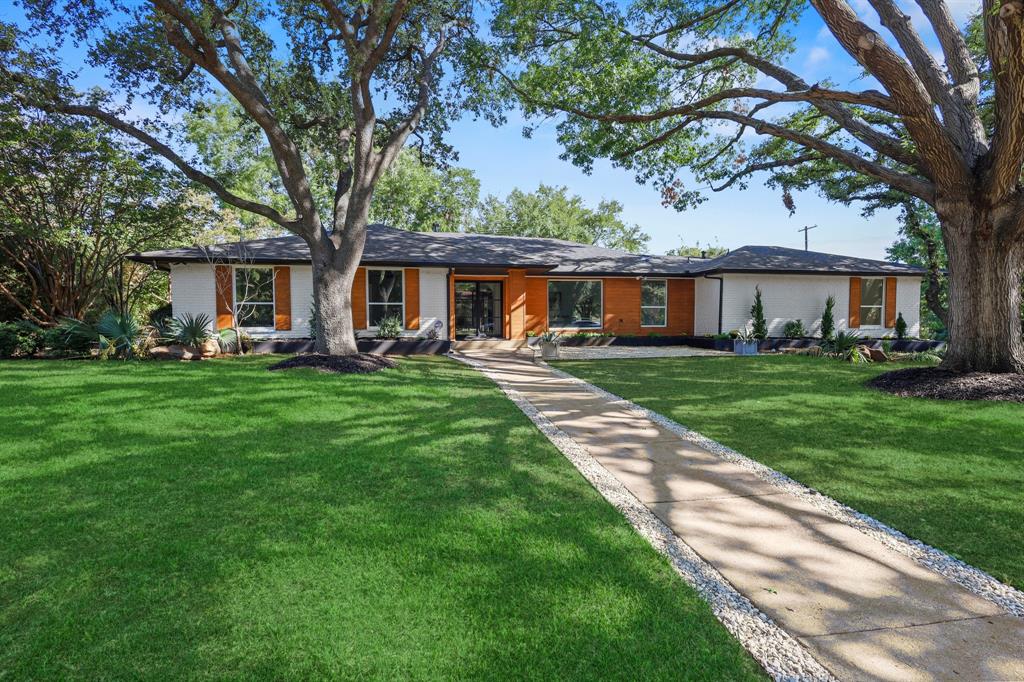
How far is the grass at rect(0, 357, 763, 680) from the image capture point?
2.13m

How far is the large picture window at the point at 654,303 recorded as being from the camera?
63.2ft

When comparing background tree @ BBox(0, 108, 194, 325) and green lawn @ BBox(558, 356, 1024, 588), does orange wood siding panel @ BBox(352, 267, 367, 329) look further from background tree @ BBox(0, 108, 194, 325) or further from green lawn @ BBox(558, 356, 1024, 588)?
green lawn @ BBox(558, 356, 1024, 588)

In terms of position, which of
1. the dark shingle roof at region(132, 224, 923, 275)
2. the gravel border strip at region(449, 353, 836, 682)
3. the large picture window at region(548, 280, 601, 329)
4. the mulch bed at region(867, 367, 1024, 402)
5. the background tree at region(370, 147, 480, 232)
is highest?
the background tree at region(370, 147, 480, 232)

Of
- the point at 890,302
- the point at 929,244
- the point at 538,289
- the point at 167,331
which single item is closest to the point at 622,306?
the point at 538,289

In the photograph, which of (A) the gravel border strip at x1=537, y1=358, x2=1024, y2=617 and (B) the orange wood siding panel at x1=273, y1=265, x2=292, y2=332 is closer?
(A) the gravel border strip at x1=537, y1=358, x2=1024, y2=617

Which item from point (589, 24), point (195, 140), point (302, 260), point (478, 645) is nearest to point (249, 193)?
point (195, 140)

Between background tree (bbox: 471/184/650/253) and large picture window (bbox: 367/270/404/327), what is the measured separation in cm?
2452

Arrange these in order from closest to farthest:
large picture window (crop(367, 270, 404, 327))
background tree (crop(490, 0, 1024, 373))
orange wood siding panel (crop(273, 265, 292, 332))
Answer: background tree (crop(490, 0, 1024, 373))
orange wood siding panel (crop(273, 265, 292, 332))
large picture window (crop(367, 270, 404, 327))

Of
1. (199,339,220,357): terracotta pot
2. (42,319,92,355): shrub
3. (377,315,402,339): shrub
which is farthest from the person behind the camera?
(377,315,402,339): shrub

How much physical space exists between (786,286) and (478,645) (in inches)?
752

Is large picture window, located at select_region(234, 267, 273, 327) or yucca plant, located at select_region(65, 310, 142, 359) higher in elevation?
large picture window, located at select_region(234, 267, 273, 327)

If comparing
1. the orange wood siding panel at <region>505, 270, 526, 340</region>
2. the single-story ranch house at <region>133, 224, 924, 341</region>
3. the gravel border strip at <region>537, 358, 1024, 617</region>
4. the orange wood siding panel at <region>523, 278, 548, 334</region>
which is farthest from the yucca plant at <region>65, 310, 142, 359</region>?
the gravel border strip at <region>537, 358, 1024, 617</region>

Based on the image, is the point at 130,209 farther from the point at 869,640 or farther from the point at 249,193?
the point at 869,640

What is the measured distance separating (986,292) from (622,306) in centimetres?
1106
